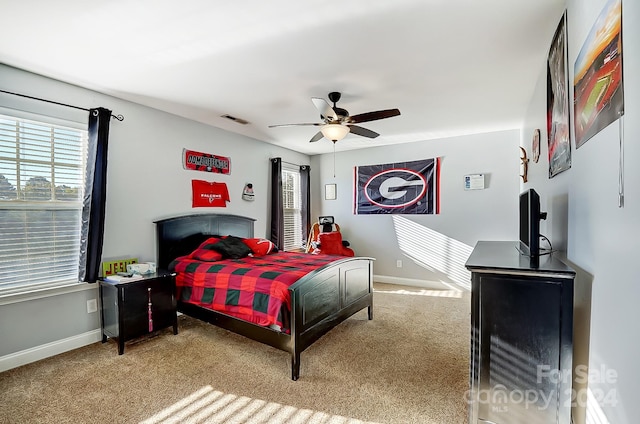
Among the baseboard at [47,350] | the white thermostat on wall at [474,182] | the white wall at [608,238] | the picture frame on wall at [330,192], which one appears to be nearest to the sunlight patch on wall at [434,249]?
the white thermostat on wall at [474,182]

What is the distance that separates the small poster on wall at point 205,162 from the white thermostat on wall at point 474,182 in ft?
11.8

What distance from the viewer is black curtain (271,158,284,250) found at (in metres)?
5.02

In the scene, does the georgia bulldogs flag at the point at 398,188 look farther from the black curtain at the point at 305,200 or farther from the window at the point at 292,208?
the window at the point at 292,208

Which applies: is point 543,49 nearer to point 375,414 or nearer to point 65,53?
point 375,414

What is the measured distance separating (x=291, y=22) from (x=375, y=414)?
99.3 inches

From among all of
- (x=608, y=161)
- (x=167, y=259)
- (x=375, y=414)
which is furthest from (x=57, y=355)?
(x=608, y=161)

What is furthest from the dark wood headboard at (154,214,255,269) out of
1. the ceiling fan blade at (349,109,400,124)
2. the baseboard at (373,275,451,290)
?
the baseboard at (373,275,451,290)

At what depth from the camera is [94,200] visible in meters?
2.89

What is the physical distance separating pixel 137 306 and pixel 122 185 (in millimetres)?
1272

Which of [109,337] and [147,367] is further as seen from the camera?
[109,337]

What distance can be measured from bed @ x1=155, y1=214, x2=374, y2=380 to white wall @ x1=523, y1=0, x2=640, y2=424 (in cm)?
172

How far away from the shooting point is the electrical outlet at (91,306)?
3.01 meters

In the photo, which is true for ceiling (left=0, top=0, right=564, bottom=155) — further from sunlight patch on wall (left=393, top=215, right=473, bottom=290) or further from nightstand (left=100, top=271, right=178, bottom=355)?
sunlight patch on wall (left=393, top=215, right=473, bottom=290)

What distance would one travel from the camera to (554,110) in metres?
2.13
